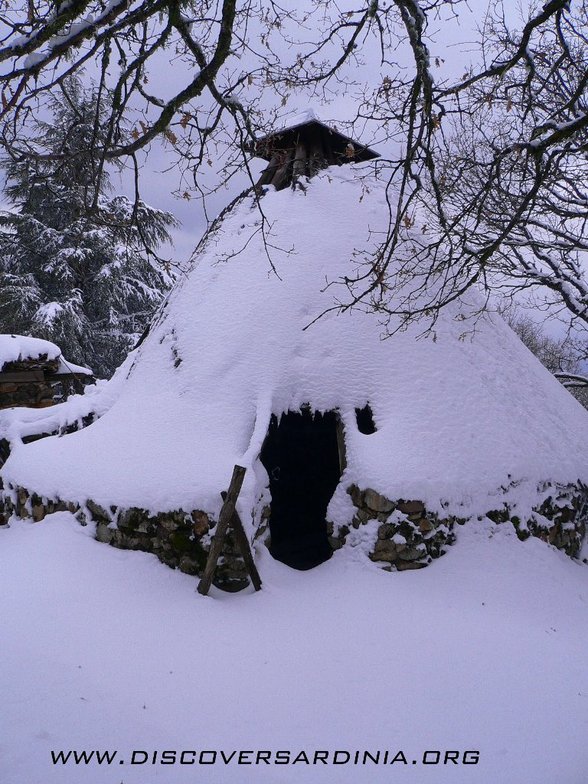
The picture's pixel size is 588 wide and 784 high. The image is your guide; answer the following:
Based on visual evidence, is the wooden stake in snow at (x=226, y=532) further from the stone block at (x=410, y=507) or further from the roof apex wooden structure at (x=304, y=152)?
the roof apex wooden structure at (x=304, y=152)

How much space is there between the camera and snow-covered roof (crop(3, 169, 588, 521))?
4715 millimetres

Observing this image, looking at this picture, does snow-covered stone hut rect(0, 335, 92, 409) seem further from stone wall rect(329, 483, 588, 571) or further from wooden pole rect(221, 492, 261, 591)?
stone wall rect(329, 483, 588, 571)

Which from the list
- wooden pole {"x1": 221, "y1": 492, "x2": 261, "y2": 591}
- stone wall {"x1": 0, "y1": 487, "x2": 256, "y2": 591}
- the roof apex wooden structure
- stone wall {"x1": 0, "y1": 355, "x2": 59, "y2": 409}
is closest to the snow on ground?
stone wall {"x1": 0, "y1": 487, "x2": 256, "y2": 591}

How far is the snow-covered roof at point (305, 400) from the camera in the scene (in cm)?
471

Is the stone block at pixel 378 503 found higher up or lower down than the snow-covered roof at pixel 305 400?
lower down

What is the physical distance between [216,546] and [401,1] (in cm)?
417

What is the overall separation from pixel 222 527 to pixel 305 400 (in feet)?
5.50

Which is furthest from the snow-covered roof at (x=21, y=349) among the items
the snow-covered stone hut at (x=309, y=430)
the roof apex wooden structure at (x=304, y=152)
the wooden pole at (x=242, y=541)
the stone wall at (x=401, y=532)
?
the stone wall at (x=401, y=532)

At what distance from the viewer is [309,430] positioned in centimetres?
657

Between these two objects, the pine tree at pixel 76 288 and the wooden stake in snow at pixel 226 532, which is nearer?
the wooden stake in snow at pixel 226 532

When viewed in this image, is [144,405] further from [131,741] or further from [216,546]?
[131,741]

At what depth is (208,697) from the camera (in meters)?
3.06

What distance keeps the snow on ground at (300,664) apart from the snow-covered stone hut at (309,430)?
1.11 ft

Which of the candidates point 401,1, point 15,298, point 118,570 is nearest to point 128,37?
point 401,1
